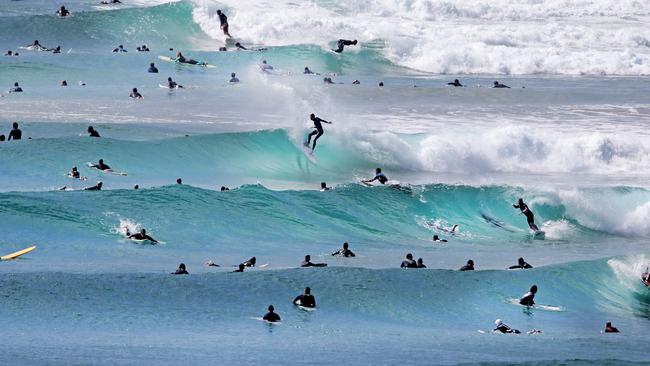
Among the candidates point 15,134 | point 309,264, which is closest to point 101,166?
point 15,134

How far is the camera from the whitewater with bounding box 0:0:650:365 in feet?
64.2

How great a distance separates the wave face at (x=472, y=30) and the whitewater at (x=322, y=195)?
0.20m

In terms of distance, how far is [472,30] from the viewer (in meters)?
61.8

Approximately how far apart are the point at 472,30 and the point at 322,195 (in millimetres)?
32740

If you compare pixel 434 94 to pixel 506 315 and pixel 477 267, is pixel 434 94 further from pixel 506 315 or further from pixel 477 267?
pixel 506 315

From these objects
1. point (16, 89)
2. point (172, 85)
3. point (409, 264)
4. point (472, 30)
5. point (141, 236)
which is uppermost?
point (472, 30)

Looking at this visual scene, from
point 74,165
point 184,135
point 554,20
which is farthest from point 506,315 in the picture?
point 554,20

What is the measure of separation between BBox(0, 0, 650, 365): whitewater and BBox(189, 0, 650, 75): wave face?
201 millimetres

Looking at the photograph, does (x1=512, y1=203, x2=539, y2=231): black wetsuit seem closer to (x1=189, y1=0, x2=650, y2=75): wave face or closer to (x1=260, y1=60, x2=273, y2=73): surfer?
(x1=260, y1=60, x2=273, y2=73): surfer

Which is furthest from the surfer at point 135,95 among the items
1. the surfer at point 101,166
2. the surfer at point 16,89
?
the surfer at point 101,166

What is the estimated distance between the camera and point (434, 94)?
1850 inches

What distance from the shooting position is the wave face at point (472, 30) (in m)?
56.7

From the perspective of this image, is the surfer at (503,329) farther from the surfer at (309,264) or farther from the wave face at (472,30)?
the wave face at (472,30)

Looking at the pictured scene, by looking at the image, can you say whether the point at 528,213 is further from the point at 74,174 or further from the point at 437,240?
the point at 74,174
